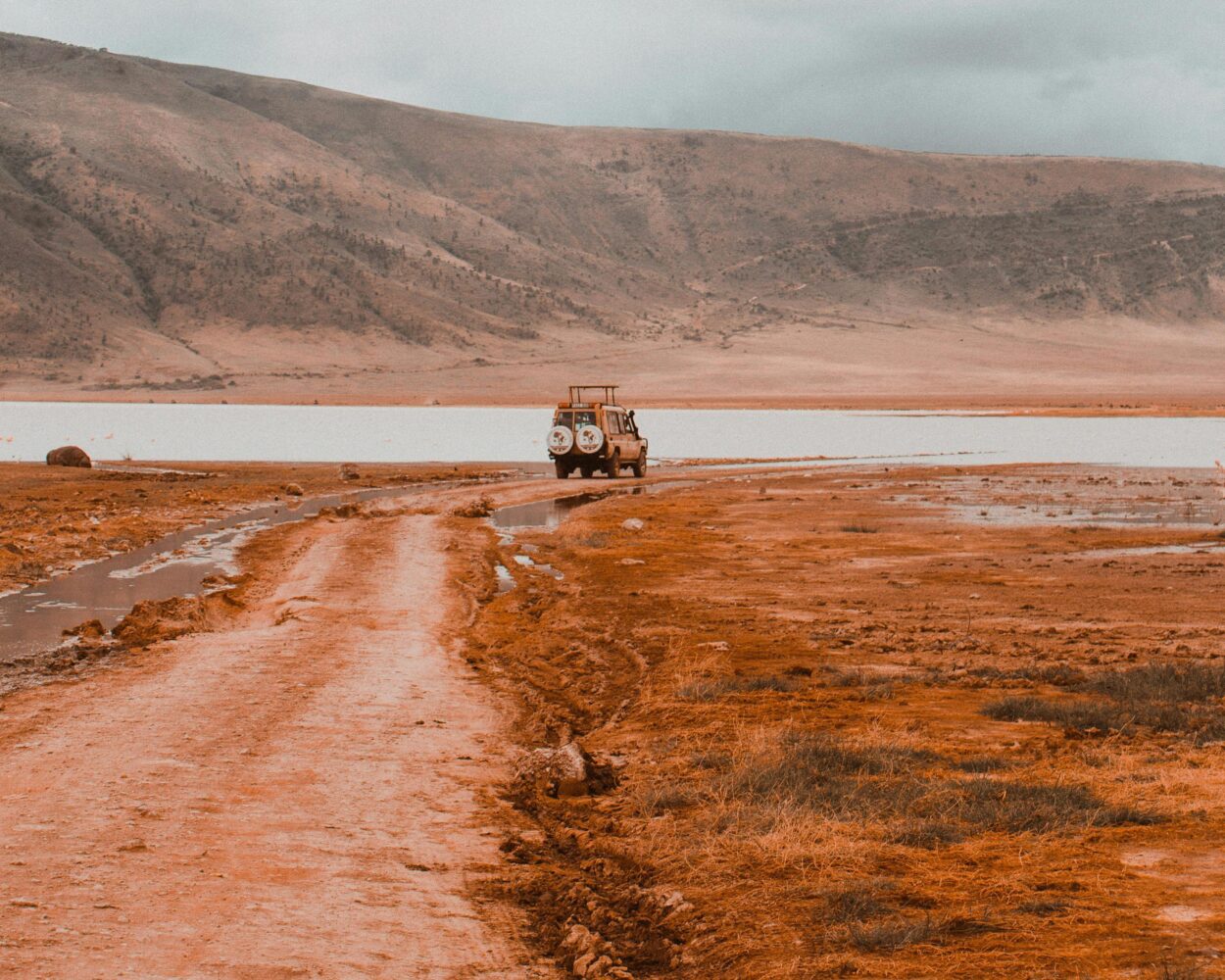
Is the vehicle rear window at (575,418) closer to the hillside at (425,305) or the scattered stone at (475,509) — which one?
the scattered stone at (475,509)

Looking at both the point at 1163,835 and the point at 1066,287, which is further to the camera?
the point at 1066,287

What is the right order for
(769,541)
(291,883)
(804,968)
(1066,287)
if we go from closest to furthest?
(804,968) → (291,883) → (769,541) → (1066,287)

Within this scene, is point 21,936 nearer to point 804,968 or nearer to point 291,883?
point 291,883

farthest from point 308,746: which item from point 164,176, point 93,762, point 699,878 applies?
point 164,176

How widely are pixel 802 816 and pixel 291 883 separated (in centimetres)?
298

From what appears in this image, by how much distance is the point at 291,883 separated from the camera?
25.0 ft

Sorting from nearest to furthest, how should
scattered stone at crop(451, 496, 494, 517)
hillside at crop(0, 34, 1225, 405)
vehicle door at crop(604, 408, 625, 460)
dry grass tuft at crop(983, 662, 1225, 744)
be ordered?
dry grass tuft at crop(983, 662, 1225, 744) → scattered stone at crop(451, 496, 494, 517) → vehicle door at crop(604, 408, 625, 460) → hillside at crop(0, 34, 1225, 405)

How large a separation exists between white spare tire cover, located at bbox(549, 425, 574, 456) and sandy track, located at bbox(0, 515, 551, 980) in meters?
30.5

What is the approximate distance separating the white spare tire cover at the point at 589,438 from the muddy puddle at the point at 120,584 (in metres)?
14.8

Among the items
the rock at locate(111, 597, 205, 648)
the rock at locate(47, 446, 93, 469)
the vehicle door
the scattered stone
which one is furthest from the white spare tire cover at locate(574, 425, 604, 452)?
the rock at locate(111, 597, 205, 648)

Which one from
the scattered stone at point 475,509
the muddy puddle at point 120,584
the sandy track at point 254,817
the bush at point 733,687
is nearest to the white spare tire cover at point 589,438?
the scattered stone at point 475,509

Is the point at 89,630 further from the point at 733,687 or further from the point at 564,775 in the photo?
the point at 564,775

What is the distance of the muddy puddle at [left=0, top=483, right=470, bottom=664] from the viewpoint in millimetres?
17406

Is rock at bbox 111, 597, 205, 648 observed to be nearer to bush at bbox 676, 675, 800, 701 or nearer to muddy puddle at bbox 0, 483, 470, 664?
muddy puddle at bbox 0, 483, 470, 664
